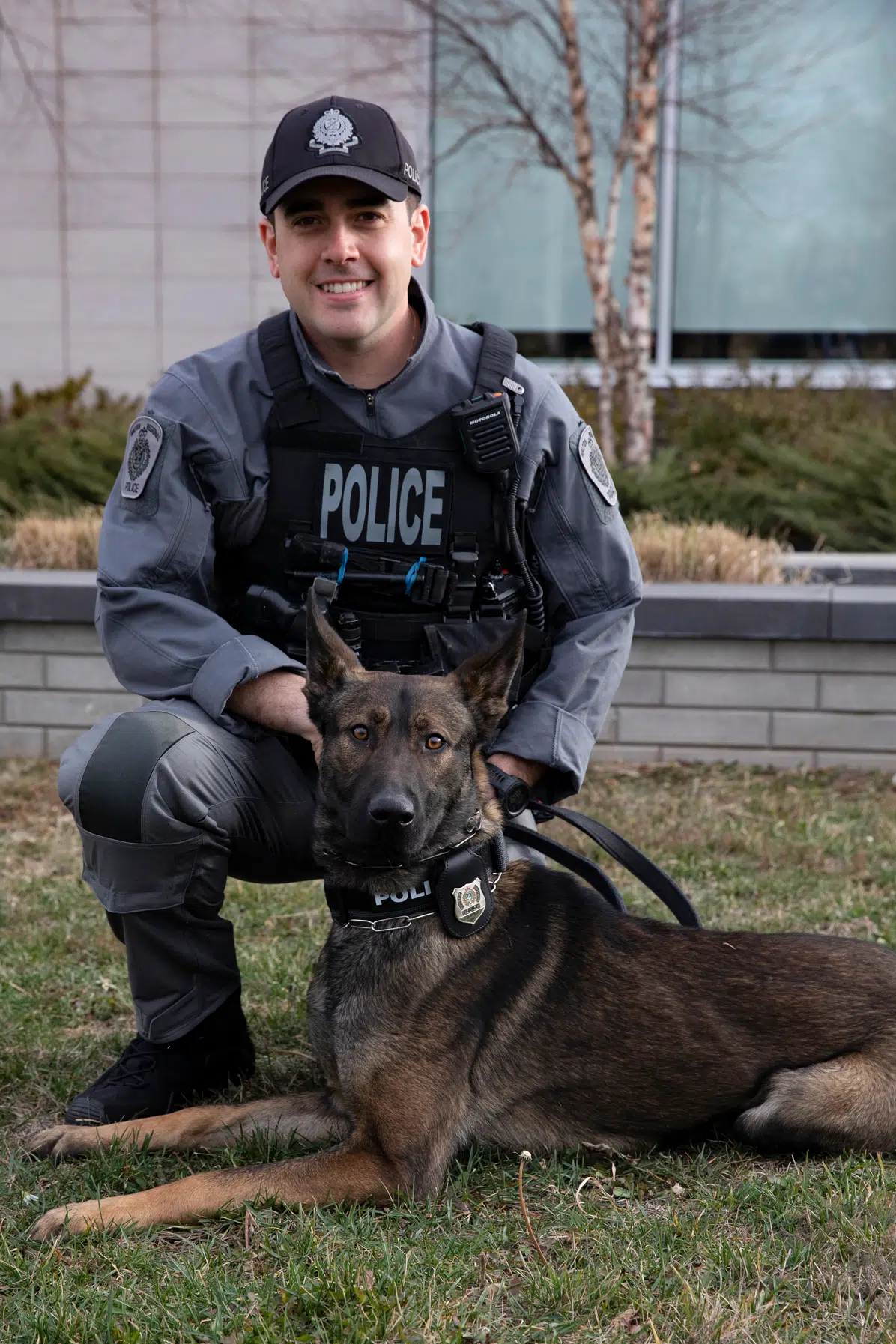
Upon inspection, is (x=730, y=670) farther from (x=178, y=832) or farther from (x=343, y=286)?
(x=178, y=832)

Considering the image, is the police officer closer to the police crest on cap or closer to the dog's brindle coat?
the police crest on cap

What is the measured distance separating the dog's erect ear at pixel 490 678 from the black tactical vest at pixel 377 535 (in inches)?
18.4

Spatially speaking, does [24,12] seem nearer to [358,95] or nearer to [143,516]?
[358,95]

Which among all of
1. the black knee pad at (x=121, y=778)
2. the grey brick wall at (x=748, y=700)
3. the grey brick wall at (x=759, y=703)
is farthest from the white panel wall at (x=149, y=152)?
the black knee pad at (x=121, y=778)

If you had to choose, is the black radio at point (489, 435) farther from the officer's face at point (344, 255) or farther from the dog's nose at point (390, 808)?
the dog's nose at point (390, 808)

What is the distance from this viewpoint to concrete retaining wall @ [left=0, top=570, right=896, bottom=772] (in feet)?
18.4

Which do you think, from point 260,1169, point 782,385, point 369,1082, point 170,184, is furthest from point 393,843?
→ point 170,184

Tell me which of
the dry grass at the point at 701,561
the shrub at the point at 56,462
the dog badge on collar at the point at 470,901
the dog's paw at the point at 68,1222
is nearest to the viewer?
the dog's paw at the point at 68,1222

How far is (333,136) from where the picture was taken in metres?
3.10

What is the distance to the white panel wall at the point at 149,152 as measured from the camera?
10664 millimetres

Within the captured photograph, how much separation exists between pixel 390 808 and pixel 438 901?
324 millimetres

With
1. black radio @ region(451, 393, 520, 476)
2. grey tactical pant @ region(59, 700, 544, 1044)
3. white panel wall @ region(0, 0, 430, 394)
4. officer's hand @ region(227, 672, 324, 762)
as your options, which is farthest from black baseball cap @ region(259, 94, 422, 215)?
white panel wall @ region(0, 0, 430, 394)

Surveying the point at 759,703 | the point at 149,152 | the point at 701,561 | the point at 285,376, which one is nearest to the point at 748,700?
the point at 759,703

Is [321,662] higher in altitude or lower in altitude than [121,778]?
higher
